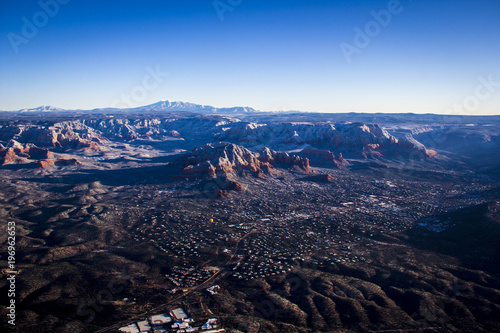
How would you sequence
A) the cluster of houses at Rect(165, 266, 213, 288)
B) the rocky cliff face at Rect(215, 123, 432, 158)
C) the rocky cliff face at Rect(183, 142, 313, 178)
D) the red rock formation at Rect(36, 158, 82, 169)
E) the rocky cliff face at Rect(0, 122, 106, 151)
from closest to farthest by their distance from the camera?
the cluster of houses at Rect(165, 266, 213, 288) < the rocky cliff face at Rect(183, 142, 313, 178) < the red rock formation at Rect(36, 158, 82, 169) < the rocky cliff face at Rect(215, 123, 432, 158) < the rocky cliff face at Rect(0, 122, 106, 151)

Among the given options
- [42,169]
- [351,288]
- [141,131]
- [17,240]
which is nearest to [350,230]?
[351,288]

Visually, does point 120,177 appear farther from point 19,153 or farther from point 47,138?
point 47,138

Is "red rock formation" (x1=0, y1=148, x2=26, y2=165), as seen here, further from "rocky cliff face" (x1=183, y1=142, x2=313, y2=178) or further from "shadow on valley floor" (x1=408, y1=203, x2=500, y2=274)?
"shadow on valley floor" (x1=408, y1=203, x2=500, y2=274)

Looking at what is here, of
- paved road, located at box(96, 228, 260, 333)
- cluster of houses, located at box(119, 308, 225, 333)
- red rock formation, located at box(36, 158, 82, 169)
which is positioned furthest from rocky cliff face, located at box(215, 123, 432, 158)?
cluster of houses, located at box(119, 308, 225, 333)

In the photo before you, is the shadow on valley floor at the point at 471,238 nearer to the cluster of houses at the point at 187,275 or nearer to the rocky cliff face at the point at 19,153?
the cluster of houses at the point at 187,275

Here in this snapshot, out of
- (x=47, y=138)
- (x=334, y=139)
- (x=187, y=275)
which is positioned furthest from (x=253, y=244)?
(x=47, y=138)
